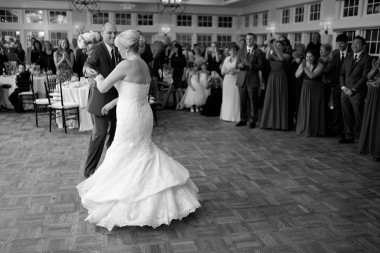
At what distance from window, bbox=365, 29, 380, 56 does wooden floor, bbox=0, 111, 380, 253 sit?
4.43 m

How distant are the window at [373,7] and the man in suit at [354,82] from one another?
169 inches

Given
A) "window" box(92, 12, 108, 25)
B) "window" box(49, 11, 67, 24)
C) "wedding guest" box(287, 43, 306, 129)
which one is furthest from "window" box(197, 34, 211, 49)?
"wedding guest" box(287, 43, 306, 129)

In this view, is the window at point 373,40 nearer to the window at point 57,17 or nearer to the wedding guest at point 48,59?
the wedding guest at point 48,59

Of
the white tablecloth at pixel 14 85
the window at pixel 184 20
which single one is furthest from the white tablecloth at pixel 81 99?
the window at pixel 184 20

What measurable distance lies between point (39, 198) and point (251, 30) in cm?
1466

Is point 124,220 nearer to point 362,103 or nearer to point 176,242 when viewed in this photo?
point 176,242

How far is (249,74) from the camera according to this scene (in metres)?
7.27

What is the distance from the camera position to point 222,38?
60.6ft

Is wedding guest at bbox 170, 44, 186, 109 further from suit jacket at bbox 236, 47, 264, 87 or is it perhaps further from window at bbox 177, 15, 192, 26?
window at bbox 177, 15, 192, 26

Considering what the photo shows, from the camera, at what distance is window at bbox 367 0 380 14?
9.32 m

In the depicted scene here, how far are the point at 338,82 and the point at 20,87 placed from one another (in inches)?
262

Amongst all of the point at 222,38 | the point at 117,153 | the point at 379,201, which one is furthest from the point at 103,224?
the point at 222,38

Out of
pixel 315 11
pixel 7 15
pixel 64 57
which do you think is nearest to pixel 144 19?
pixel 7 15

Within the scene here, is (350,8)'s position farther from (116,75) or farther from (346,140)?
(116,75)
